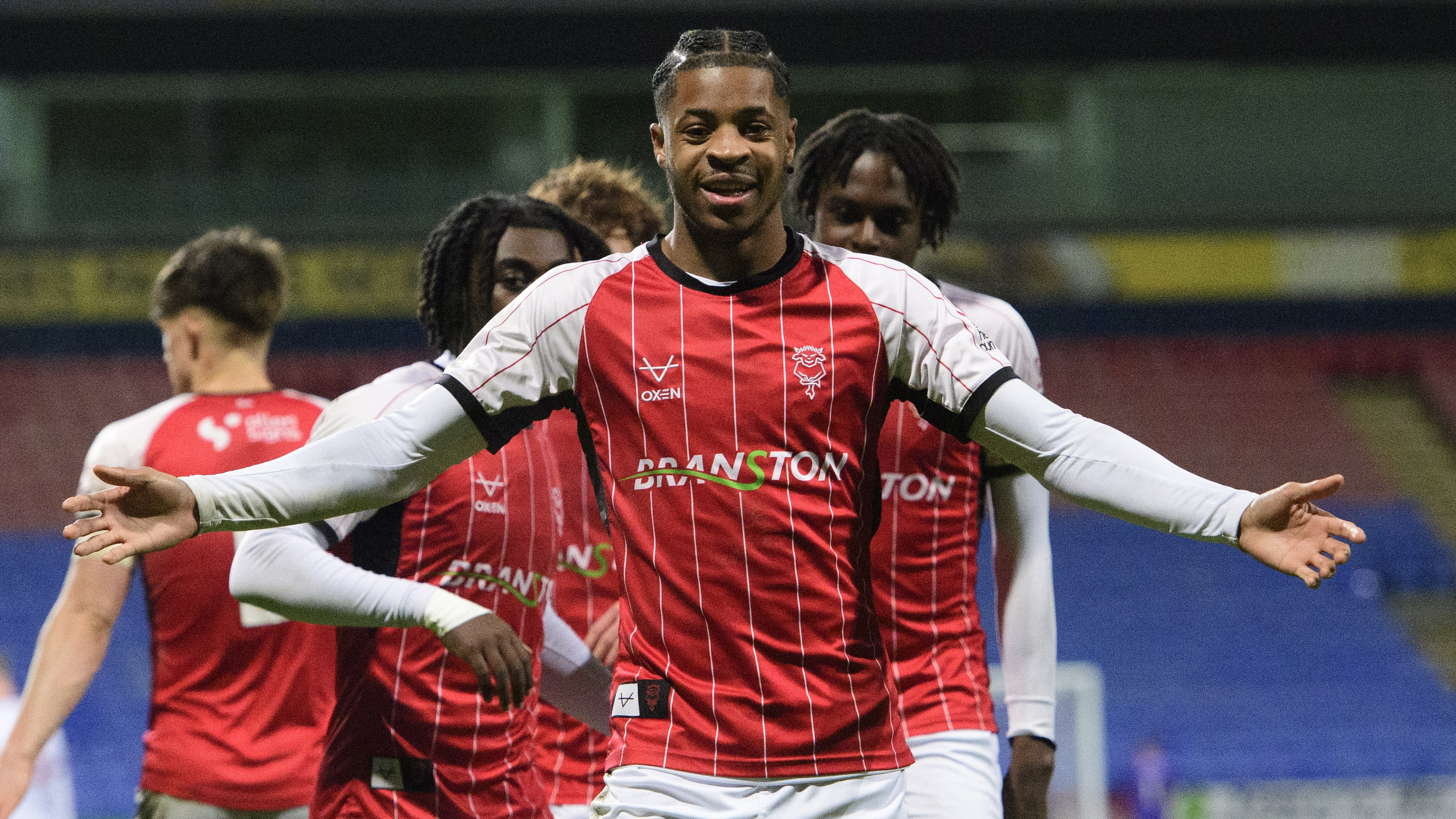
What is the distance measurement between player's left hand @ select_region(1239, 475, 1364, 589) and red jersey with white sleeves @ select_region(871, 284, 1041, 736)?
95cm

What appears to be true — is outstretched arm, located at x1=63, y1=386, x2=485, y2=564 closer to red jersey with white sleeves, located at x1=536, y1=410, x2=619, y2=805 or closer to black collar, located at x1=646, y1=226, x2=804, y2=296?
black collar, located at x1=646, y1=226, x2=804, y2=296

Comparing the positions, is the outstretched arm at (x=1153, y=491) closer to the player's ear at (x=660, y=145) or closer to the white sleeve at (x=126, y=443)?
the player's ear at (x=660, y=145)

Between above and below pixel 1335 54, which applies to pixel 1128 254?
below

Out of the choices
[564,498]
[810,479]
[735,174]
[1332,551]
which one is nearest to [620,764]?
[810,479]

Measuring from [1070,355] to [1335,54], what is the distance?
479cm

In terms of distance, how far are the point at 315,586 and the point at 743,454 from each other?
813mm

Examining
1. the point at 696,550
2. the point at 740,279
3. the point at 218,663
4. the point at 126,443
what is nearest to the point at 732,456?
the point at 696,550

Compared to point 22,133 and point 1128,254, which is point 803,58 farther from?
point 22,133

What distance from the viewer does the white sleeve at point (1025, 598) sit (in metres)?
3.09

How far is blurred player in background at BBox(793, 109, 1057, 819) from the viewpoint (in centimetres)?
288

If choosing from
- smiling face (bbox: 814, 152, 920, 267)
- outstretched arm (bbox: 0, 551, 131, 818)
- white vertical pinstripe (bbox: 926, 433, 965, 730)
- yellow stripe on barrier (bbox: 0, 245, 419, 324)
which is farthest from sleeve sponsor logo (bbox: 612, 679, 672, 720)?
yellow stripe on barrier (bbox: 0, 245, 419, 324)

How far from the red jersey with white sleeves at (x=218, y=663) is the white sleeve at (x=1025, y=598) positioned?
5.44ft

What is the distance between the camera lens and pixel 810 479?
221cm

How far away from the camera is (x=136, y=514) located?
208cm
